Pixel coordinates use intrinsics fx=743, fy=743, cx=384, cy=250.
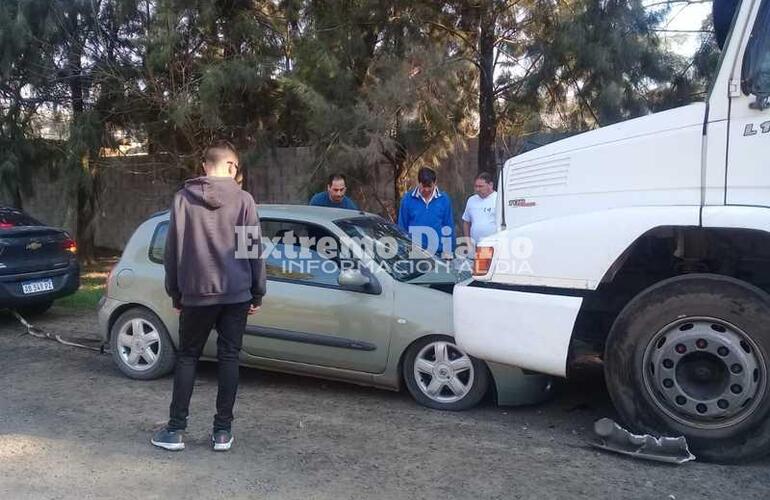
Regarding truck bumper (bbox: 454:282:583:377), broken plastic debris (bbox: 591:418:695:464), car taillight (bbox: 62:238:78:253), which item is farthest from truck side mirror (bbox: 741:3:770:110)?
car taillight (bbox: 62:238:78:253)

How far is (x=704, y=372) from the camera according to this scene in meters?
4.19

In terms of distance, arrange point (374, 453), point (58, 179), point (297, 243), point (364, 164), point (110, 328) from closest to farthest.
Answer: point (374, 453) → point (297, 243) → point (110, 328) → point (364, 164) → point (58, 179)

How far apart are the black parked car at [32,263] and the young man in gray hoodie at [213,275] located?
14.1 feet

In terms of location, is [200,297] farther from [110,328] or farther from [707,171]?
[707,171]

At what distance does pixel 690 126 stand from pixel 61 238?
710 cm

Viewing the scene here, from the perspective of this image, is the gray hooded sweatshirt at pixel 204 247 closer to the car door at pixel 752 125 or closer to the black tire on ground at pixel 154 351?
the black tire on ground at pixel 154 351

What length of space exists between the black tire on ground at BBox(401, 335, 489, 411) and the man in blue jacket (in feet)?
8.02

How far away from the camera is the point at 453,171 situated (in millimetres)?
9695

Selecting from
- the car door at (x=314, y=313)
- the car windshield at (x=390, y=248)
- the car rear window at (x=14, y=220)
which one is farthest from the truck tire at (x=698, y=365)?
the car rear window at (x=14, y=220)

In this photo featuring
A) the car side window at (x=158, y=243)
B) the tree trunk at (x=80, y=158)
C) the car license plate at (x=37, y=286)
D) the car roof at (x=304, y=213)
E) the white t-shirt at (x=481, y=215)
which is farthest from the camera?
the tree trunk at (x=80, y=158)

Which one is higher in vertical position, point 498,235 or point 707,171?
point 707,171

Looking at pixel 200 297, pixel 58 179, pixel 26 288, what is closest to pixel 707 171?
pixel 200 297

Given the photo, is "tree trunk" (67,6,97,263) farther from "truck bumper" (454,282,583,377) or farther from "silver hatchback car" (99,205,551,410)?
"truck bumper" (454,282,583,377)

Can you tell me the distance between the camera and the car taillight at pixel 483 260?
4680 millimetres
